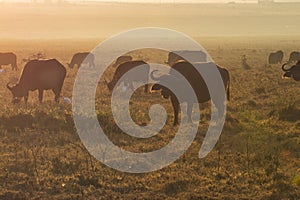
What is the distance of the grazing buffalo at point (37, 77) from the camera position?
1438cm

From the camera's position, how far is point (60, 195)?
7566 millimetres

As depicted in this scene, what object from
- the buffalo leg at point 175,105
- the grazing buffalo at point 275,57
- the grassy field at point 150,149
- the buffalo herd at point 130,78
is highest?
the grazing buffalo at point 275,57

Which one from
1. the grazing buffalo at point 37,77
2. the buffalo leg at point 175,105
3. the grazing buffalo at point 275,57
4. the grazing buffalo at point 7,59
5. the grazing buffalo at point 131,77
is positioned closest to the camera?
the buffalo leg at point 175,105

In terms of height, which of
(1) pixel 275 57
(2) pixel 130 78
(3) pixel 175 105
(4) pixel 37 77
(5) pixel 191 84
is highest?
(1) pixel 275 57

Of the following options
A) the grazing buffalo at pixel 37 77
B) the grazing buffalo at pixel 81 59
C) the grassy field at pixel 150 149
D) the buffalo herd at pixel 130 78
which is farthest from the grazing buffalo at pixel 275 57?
the grazing buffalo at pixel 37 77

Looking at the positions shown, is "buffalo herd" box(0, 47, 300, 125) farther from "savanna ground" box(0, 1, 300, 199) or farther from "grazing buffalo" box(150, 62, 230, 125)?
"savanna ground" box(0, 1, 300, 199)

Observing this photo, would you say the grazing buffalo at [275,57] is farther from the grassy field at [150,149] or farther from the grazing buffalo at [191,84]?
the grazing buffalo at [191,84]

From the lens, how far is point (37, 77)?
1449 cm

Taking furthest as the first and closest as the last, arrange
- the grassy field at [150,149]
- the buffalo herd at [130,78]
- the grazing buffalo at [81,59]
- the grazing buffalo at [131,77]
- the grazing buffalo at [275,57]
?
the grazing buffalo at [275,57], the grazing buffalo at [81,59], the grazing buffalo at [131,77], the buffalo herd at [130,78], the grassy field at [150,149]

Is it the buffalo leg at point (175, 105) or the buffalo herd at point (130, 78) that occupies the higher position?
the buffalo herd at point (130, 78)

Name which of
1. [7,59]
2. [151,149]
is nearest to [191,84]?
[151,149]

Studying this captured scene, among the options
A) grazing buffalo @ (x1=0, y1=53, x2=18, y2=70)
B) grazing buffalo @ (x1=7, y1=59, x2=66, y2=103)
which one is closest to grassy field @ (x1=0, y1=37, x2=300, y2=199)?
grazing buffalo @ (x1=7, y1=59, x2=66, y2=103)

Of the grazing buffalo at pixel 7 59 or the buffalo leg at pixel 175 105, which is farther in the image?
the grazing buffalo at pixel 7 59

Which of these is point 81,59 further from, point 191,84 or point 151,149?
point 151,149
